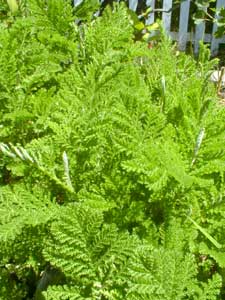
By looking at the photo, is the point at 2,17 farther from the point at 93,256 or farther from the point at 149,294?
the point at 149,294

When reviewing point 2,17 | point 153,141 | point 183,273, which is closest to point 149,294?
point 183,273

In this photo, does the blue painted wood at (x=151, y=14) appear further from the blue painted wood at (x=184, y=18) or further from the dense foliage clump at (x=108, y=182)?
the dense foliage clump at (x=108, y=182)

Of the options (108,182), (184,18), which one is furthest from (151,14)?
(108,182)

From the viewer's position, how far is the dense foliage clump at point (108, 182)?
0.94 m

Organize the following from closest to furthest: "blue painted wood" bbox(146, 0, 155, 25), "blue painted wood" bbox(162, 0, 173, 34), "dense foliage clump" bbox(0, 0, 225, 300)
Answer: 1. "dense foliage clump" bbox(0, 0, 225, 300)
2. "blue painted wood" bbox(146, 0, 155, 25)
3. "blue painted wood" bbox(162, 0, 173, 34)

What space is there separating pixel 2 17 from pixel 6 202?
993 mm

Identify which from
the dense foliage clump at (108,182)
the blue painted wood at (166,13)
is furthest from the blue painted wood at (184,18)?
the dense foliage clump at (108,182)

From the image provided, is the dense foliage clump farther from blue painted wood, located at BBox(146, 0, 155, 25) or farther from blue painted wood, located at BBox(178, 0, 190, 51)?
blue painted wood, located at BBox(178, 0, 190, 51)

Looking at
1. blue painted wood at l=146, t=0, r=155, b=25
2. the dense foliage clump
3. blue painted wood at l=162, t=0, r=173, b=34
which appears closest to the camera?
the dense foliage clump

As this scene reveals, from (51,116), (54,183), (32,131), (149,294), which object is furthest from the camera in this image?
(32,131)

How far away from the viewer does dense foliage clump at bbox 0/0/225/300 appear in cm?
94

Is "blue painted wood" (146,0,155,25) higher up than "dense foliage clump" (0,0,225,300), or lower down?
lower down

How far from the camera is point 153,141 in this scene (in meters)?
1.10

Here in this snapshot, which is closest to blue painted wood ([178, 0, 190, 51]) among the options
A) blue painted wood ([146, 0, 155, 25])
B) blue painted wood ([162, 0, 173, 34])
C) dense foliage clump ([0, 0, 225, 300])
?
blue painted wood ([162, 0, 173, 34])
